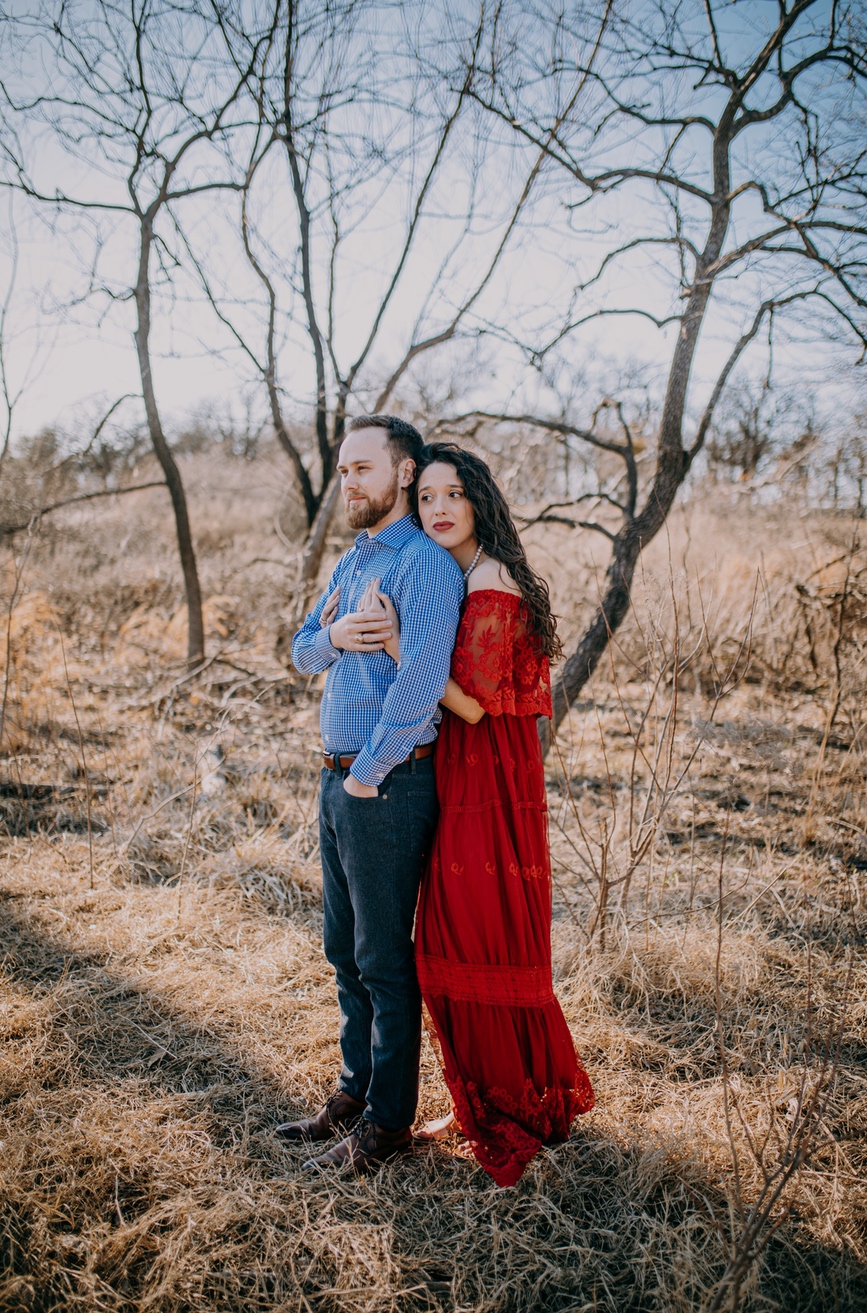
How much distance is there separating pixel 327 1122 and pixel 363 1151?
213 mm

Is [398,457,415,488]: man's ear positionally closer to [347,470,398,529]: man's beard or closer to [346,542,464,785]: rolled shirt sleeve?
[347,470,398,529]: man's beard

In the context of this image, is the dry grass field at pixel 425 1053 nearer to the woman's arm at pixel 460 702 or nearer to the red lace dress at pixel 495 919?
the red lace dress at pixel 495 919

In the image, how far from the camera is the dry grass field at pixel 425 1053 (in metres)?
1.86

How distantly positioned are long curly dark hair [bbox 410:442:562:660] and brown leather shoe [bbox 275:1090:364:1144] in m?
1.58

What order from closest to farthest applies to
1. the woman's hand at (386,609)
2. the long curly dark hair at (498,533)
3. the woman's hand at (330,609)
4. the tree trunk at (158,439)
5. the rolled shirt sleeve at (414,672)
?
the rolled shirt sleeve at (414,672) < the woman's hand at (386,609) < the long curly dark hair at (498,533) < the woman's hand at (330,609) < the tree trunk at (158,439)

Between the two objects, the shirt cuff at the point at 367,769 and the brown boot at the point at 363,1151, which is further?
the brown boot at the point at 363,1151

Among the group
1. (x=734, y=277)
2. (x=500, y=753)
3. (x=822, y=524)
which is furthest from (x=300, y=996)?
(x=822, y=524)

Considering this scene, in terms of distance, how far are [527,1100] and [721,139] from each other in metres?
4.54

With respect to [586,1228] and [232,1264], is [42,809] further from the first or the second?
[586,1228]

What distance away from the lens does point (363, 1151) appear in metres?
2.16
